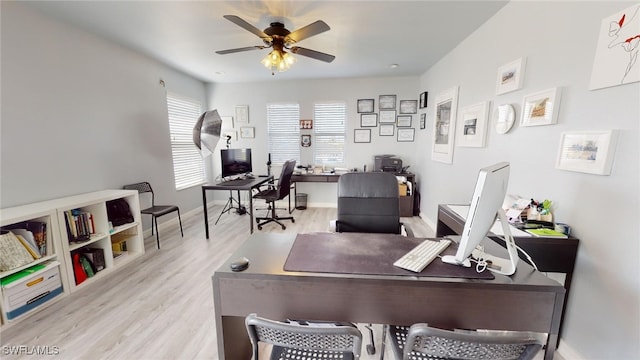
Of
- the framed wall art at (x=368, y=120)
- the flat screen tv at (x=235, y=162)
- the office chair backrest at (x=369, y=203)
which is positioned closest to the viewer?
the office chair backrest at (x=369, y=203)

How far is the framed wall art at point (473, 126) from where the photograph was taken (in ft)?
8.18

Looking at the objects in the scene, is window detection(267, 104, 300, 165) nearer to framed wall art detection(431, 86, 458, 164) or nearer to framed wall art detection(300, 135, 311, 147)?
framed wall art detection(300, 135, 311, 147)

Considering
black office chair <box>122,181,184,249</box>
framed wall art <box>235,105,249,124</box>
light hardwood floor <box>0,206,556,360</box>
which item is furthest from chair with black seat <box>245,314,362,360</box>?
framed wall art <box>235,105,249,124</box>

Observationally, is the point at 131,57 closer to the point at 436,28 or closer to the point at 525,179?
the point at 436,28

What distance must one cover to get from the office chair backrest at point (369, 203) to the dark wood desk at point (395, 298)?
39.0 inches

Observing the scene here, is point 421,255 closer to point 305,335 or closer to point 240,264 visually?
point 305,335

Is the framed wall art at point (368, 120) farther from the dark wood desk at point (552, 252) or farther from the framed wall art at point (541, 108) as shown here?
the dark wood desk at point (552, 252)

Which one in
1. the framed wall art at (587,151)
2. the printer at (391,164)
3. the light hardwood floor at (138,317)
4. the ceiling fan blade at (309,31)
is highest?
the ceiling fan blade at (309,31)

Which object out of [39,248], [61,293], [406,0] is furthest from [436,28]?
[61,293]

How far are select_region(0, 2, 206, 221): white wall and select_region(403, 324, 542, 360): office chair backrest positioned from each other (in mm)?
3201

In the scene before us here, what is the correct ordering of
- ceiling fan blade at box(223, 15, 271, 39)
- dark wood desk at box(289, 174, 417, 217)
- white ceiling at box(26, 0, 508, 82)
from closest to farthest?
1. ceiling fan blade at box(223, 15, 271, 39)
2. white ceiling at box(26, 0, 508, 82)
3. dark wood desk at box(289, 174, 417, 217)

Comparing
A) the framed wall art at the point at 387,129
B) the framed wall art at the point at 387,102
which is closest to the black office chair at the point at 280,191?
the framed wall art at the point at 387,129

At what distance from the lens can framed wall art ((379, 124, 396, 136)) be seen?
4742 mm

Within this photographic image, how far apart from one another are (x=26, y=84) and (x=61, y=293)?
1.83m
